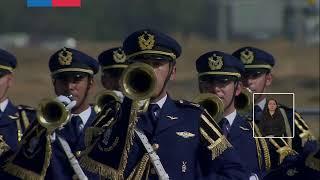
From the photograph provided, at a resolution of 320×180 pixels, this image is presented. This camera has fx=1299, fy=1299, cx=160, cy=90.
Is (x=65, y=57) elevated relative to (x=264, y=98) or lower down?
elevated

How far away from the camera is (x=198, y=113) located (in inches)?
272

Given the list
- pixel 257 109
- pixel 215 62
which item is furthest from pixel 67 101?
pixel 257 109

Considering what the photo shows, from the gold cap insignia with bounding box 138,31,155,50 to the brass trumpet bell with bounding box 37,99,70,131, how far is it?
30.3 inches

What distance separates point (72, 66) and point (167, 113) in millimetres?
2117

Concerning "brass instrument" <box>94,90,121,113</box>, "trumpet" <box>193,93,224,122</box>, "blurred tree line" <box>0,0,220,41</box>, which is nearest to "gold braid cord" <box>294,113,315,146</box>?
"brass instrument" <box>94,90,121,113</box>

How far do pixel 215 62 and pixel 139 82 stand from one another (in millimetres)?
2559

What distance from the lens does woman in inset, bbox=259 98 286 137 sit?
29.8 feet

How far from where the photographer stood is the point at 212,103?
320 inches

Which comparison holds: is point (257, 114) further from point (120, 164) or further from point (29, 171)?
point (120, 164)

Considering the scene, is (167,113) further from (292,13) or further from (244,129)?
(292,13)

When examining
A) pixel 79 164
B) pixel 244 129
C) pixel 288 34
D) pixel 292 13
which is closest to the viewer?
pixel 79 164

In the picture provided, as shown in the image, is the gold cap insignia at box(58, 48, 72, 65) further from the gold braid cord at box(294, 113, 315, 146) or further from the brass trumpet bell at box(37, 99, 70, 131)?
the gold braid cord at box(294, 113, 315, 146)

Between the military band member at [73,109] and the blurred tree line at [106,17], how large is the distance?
29.0ft

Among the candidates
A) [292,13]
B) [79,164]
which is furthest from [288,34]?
[79,164]
